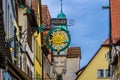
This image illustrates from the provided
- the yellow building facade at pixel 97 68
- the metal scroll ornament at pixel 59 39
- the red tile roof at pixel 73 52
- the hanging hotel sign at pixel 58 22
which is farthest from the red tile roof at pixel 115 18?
the red tile roof at pixel 73 52

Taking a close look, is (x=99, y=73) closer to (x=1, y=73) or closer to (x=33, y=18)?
(x=33, y=18)

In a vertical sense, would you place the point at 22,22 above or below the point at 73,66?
above

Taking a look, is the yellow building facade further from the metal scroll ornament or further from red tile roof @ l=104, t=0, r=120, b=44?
the metal scroll ornament

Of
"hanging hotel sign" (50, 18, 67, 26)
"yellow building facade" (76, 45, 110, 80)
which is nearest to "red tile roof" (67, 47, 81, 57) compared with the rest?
"yellow building facade" (76, 45, 110, 80)

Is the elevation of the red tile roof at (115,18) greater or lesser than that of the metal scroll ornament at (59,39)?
lesser

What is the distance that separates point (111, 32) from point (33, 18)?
16.6 meters

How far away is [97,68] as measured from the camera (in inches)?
2960

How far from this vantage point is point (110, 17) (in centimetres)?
5512

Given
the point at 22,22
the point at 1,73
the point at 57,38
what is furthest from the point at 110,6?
the point at 1,73

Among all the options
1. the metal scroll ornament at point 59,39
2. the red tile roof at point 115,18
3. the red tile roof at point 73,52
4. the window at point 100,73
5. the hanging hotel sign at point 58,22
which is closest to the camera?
the metal scroll ornament at point 59,39

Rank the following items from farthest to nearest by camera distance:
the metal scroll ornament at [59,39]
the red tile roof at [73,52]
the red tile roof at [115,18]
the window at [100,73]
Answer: the red tile roof at [73,52] < the window at [100,73] < the red tile roof at [115,18] < the metal scroll ornament at [59,39]

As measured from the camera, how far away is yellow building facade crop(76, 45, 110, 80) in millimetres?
73875

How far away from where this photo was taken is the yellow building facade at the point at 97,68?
73875mm

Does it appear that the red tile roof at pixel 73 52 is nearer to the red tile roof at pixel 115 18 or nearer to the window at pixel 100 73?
the window at pixel 100 73
